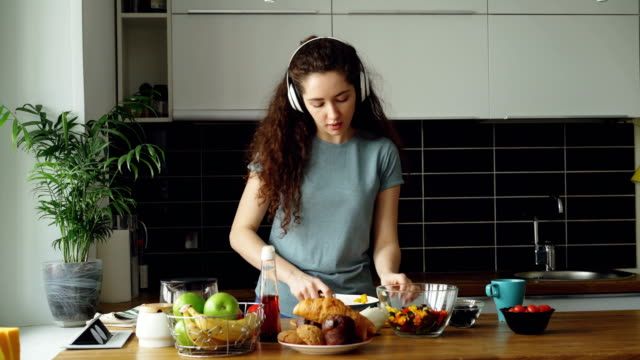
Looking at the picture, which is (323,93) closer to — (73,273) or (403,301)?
(403,301)

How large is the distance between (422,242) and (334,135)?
5.52 ft

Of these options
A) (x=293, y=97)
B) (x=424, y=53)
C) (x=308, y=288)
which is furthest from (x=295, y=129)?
(x=424, y=53)

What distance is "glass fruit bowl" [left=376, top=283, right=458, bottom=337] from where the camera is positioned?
1.63 meters

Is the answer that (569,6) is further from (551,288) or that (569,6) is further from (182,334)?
(182,334)

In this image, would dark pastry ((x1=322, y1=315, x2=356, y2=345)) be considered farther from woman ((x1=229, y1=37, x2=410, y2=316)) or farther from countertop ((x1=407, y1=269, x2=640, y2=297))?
countertop ((x1=407, y1=269, x2=640, y2=297))

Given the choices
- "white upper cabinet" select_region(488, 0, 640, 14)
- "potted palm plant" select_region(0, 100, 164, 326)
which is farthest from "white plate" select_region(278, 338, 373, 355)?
"white upper cabinet" select_region(488, 0, 640, 14)

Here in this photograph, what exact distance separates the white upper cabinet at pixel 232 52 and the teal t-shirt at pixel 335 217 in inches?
45.8

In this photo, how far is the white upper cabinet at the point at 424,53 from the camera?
341cm

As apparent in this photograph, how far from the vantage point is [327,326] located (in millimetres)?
1494

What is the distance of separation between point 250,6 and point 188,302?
2.10 metres

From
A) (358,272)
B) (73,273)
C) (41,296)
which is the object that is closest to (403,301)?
(358,272)

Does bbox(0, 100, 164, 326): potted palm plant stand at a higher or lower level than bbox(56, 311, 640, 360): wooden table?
higher

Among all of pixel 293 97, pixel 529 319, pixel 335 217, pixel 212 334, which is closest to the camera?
pixel 212 334

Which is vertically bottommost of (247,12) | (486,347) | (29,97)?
(486,347)
